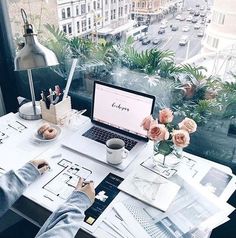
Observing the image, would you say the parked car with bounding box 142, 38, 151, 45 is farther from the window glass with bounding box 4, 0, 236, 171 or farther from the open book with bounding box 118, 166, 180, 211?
the open book with bounding box 118, 166, 180, 211

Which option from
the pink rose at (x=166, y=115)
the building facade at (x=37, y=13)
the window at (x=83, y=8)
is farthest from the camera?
the building facade at (x=37, y=13)

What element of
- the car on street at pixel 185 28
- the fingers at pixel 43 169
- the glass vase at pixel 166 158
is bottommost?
the fingers at pixel 43 169

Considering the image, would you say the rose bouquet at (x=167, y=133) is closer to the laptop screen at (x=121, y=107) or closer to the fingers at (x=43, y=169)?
the laptop screen at (x=121, y=107)

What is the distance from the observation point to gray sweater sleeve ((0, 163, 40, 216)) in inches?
41.4

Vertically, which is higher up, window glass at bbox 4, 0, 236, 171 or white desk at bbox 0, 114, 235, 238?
window glass at bbox 4, 0, 236, 171

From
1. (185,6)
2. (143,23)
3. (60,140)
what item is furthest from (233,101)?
(60,140)

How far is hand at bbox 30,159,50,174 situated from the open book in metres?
0.35

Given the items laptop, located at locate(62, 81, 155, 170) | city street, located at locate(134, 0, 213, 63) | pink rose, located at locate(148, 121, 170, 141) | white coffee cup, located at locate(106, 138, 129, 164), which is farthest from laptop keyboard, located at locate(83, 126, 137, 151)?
city street, located at locate(134, 0, 213, 63)

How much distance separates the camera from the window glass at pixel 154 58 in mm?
1348

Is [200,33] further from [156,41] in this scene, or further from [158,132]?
[158,132]

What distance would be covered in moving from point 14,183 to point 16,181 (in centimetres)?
1

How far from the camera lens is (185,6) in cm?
139

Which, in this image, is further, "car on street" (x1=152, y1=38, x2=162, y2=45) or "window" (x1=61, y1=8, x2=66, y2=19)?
"window" (x1=61, y1=8, x2=66, y2=19)

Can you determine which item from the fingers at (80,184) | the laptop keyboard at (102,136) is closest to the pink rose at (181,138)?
the laptop keyboard at (102,136)
